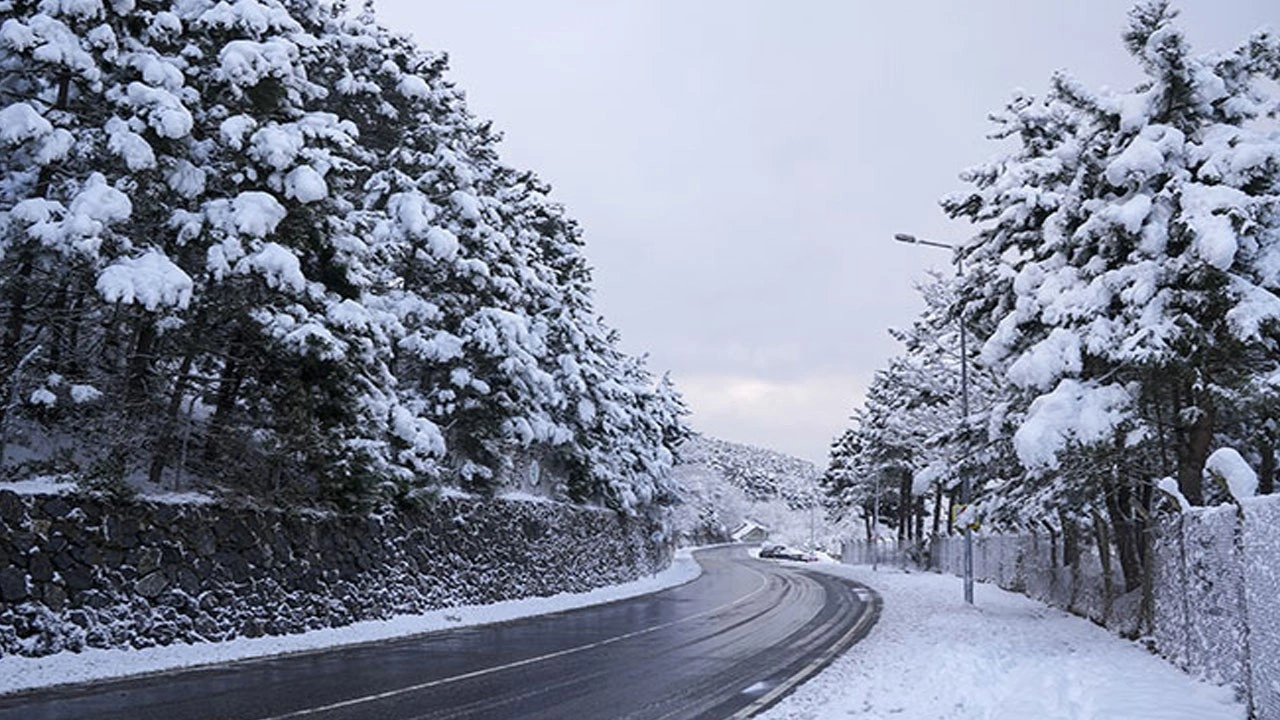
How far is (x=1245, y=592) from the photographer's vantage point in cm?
987

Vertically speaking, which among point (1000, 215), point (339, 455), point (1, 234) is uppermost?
point (1000, 215)

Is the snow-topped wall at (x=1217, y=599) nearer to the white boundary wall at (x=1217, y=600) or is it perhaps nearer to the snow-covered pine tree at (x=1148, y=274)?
the white boundary wall at (x=1217, y=600)

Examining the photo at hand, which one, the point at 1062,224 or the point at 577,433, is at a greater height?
the point at 1062,224

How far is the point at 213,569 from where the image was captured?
16.3m

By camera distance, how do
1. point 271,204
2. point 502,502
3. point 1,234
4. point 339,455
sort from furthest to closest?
point 502,502, point 339,455, point 271,204, point 1,234

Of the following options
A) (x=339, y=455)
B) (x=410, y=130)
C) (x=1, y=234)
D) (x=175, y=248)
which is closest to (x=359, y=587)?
(x=339, y=455)

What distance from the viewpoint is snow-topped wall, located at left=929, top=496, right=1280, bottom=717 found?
907 centimetres

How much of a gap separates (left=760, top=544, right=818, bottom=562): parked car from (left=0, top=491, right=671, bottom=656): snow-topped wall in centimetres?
6347

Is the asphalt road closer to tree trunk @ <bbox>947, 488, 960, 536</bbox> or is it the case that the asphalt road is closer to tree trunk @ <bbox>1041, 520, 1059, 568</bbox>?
tree trunk @ <bbox>1041, 520, 1059, 568</bbox>

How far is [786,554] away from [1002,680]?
258ft

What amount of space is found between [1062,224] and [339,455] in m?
14.0

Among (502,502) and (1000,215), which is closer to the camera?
(1000,215)

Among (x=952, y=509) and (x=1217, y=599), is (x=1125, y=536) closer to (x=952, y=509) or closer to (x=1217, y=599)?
(x=1217, y=599)

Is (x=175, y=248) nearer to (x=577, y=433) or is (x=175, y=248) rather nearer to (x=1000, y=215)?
(x=1000, y=215)
